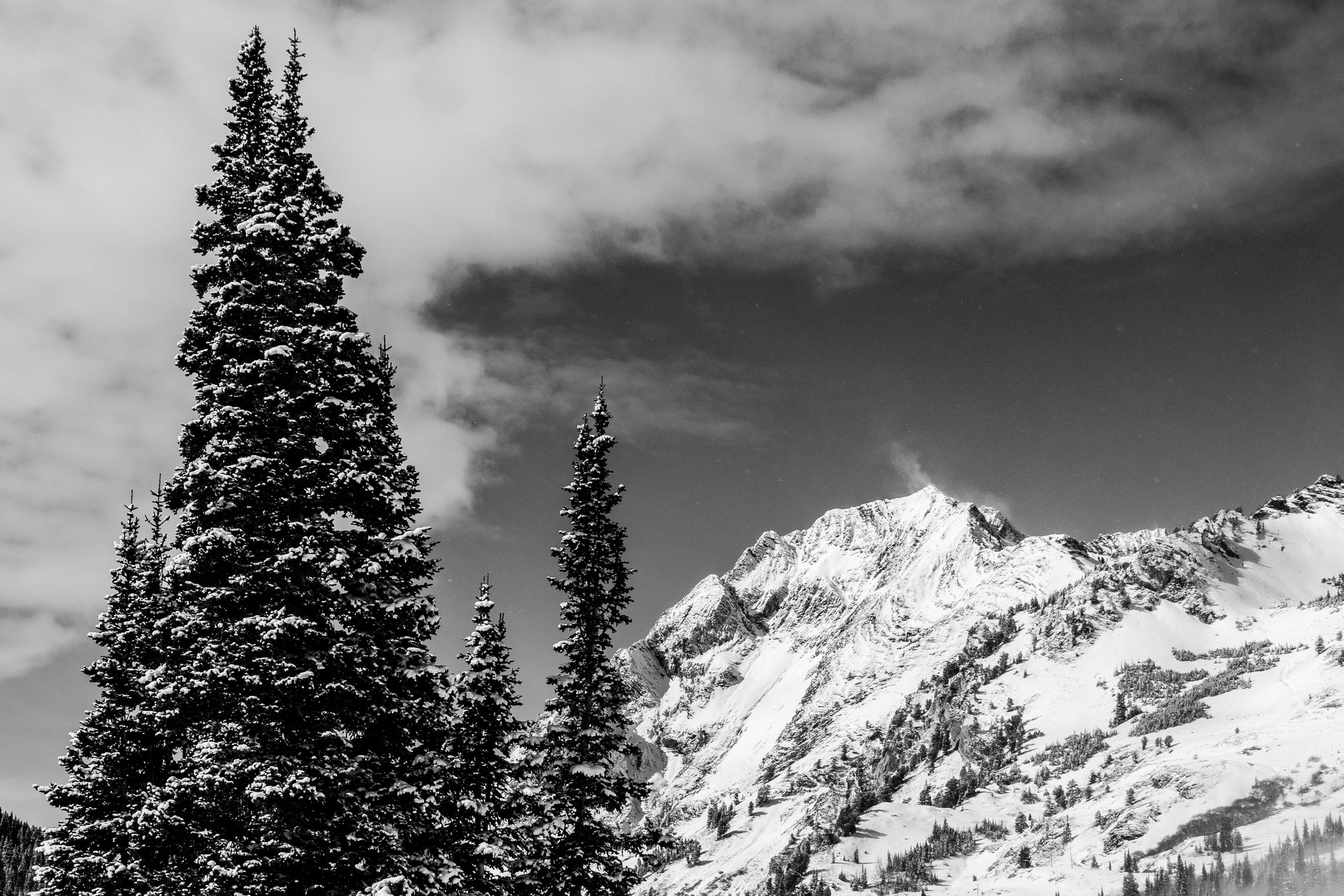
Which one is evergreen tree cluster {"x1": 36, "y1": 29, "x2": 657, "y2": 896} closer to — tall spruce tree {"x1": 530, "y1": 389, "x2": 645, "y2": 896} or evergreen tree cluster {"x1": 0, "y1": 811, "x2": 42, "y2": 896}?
tall spruce tree {"x1": 530, "y1": 389, "x2": 645, "y2": 896}

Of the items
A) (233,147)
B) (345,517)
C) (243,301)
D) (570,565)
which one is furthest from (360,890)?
(233,147)

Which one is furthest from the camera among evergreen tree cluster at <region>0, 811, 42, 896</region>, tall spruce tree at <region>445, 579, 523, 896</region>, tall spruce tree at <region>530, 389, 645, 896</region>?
evergreen tree cluster at <region>0, 811, 42, 896</region>

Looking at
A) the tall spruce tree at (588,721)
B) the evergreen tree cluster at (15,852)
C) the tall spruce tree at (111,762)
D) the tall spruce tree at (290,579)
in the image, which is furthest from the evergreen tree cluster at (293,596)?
the evergreen tree cluster at (15,852)

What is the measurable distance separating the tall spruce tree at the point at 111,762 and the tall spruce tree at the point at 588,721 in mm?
12533

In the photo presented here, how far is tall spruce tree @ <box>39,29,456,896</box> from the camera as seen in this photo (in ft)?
57.8

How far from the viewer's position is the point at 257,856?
17.2 m

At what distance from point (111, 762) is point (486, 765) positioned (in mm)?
14404

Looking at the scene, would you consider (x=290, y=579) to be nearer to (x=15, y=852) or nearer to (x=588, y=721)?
(x=588, y=721)

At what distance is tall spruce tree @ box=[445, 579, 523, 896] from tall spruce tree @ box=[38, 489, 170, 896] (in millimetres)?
10676

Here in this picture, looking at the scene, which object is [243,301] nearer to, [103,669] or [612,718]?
[612,718]

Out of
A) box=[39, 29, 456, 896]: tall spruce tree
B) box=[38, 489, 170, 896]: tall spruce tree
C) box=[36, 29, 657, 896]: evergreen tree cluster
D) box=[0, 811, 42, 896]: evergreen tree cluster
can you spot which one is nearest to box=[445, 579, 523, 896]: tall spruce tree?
box=[36, 29, 657, 896]: evergreen tree cluster

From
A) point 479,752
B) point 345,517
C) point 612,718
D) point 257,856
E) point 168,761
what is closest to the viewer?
point 257,856

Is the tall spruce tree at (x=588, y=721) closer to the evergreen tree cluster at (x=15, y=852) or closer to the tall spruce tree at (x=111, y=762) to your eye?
the tall spruce tree at (x=111, y=762)

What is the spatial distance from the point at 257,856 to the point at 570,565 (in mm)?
14458
